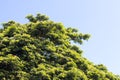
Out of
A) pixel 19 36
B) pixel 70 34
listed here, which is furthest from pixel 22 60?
pixel 70 34

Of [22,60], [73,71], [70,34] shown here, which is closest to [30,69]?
[22,60]

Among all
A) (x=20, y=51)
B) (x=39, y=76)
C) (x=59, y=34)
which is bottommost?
(x=39, y=76)

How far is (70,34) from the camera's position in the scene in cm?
3762

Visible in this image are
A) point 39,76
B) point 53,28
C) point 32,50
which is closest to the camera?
point 39,76

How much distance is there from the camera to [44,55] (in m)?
32.7

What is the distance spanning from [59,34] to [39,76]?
7.00m

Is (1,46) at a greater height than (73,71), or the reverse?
(1,46)

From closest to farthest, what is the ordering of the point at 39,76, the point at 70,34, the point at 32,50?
the point at 39,76 → the point at 32,50 → the point at 70,34

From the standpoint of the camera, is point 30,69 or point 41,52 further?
point 41,52

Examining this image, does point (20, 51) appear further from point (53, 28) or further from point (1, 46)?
point (53, 28)

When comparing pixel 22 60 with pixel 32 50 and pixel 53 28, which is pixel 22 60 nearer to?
pixel 32 50

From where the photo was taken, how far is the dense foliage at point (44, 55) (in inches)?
1169

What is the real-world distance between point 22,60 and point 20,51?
4.13ft

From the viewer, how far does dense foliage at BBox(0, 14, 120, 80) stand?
29.7 metres
